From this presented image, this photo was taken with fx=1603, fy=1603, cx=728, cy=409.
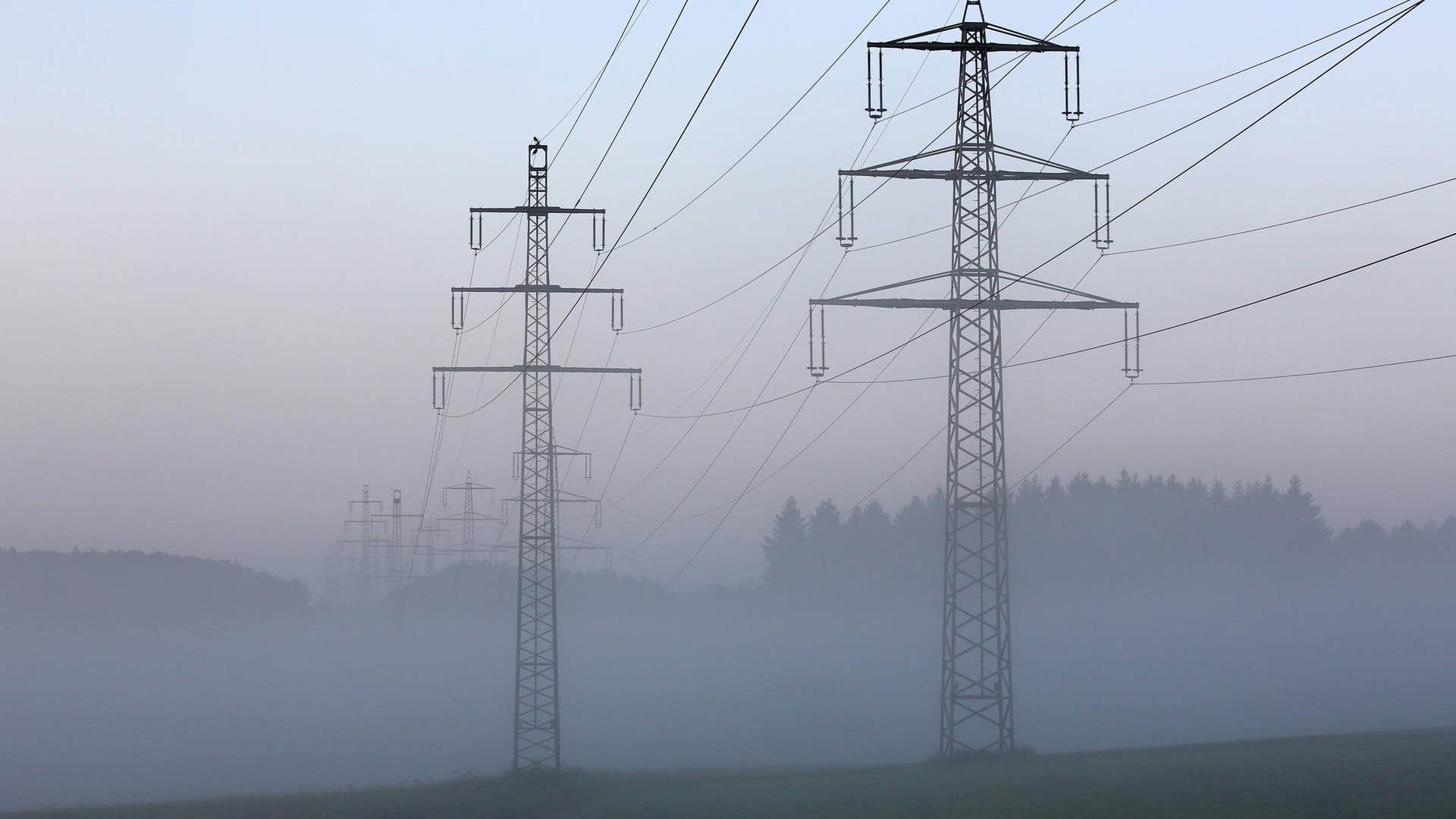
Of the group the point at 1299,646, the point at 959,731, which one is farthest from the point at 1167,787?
the point at 1299,646

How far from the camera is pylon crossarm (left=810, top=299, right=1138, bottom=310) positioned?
3822cm

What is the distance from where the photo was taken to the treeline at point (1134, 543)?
502 feet

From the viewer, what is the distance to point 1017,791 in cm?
3591

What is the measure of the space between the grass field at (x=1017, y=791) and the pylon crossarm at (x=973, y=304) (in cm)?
1124

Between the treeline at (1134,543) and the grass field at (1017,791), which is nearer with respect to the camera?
the grass field at (1017,791)

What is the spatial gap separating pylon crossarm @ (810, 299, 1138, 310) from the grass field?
11.2 meters

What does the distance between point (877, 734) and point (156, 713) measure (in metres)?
70.5

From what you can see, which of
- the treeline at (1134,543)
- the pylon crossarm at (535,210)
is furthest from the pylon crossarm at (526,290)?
the treeline at (1134,543)

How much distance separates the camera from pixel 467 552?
111 metres

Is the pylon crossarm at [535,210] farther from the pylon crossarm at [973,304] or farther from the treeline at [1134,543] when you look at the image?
the treeline at [1134,543]

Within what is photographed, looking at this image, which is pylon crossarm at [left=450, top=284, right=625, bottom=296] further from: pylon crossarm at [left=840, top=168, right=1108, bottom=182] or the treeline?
the treeline

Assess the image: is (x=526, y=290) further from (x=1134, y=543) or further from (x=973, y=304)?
(x=1134, y=543)

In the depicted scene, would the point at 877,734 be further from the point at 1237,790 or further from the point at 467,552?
the point at 1237,790

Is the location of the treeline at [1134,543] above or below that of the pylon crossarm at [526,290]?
below
